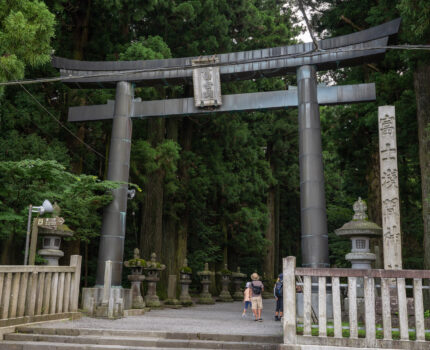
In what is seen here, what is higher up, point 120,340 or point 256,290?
point 256,290

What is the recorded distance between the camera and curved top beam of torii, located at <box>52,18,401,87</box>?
34.1ft

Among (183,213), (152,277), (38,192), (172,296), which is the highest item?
(183,213)

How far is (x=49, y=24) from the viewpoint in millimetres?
8938

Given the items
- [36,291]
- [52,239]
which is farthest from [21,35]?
[36,291]

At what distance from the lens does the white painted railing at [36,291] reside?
22.7 ft

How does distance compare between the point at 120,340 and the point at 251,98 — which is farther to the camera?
the point at 251,98

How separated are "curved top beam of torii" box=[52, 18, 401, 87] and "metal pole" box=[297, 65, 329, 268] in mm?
435

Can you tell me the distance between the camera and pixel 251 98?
11.4 metres

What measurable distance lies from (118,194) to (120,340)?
17.5 feet

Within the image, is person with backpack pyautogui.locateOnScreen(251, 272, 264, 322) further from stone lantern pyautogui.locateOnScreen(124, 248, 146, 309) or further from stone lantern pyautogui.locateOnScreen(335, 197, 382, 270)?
stone lantern pyautogui.locateOnScreen(124, 248, 146, 309)

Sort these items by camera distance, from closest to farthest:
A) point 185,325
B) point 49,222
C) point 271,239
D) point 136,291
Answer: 1. point 185,325
2. point 49,222
3. point 136,291
4. point 271,239

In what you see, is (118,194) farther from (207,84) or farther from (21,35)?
(21,35)

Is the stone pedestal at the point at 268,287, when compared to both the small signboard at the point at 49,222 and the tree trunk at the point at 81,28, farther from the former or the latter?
the small signboard at the point at 49,222

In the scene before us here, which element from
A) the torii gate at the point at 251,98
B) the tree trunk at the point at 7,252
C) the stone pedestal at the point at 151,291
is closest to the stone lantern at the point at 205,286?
the stone pedestal at the point at 151,291
